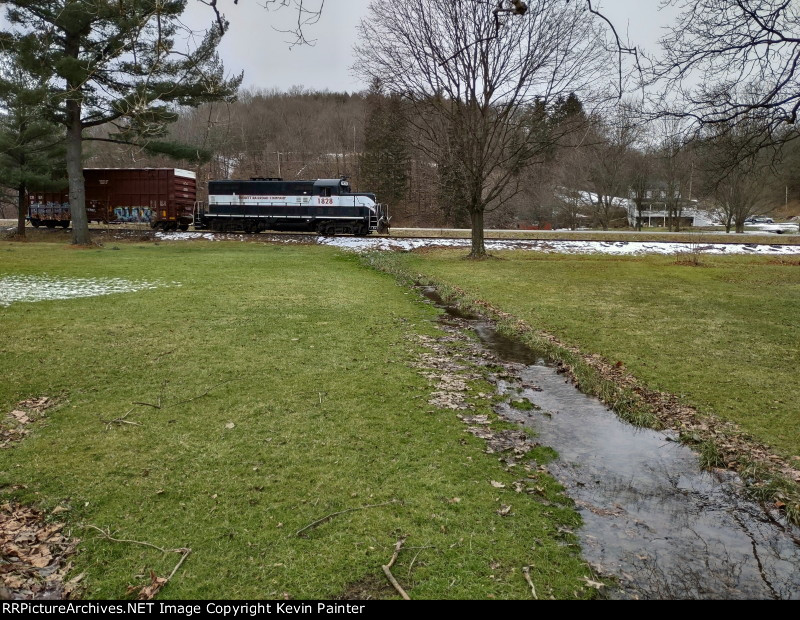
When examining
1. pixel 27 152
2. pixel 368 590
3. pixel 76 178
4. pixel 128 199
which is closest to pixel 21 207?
pixel 27 152

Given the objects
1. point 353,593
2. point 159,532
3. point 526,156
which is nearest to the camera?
point 353,593

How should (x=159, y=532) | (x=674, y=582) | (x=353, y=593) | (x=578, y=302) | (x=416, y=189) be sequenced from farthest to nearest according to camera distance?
(x=416, y=189) < (x=578, y=302) < (x=159, y=532) < (x=674, y=582) < (x=353, y=593)

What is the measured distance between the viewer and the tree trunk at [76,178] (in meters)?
24.2

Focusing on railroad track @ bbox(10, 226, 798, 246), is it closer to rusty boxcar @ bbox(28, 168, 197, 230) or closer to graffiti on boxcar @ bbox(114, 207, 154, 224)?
rusty boxcar @ bbox(28, 168, 197, 230)

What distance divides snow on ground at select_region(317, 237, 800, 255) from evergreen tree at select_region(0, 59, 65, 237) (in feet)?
47.3

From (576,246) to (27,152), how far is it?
94.9 feet

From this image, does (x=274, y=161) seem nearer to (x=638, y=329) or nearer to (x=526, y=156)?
(x=526, y=156)

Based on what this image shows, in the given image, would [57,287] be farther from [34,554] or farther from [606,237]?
[606,237]

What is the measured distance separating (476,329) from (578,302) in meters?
3.84

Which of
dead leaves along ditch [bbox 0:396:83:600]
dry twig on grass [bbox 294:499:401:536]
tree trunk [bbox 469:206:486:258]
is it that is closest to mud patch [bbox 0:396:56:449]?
dead leaves along ditch [bbox 0:396:83:600]

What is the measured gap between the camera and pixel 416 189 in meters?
53.8

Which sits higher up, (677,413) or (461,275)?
(461,275)

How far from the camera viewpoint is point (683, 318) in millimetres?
11141
